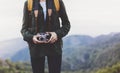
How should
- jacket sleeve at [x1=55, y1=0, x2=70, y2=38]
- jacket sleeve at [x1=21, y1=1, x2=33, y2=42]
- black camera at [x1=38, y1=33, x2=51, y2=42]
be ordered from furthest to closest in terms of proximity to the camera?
jacket sleeve at [x1=55, y1=0, x2=70, y2=38], jacket sleeve at [x1=21, y1=1, x2=33, y2=42], black camera at [x1=38, y1=33, x2=51, y2=42]

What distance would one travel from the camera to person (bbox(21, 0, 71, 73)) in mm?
7211

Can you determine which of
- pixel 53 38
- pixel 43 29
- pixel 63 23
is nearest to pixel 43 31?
pixel 43 29

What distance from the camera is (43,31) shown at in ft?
23.7

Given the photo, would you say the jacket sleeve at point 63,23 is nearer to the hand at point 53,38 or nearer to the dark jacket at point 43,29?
the dark jacket at point 43,29

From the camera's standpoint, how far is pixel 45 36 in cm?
711

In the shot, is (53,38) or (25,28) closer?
(53,38)

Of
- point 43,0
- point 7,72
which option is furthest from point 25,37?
point 7,72

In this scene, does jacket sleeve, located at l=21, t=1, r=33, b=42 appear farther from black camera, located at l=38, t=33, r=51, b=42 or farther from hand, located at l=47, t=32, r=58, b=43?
hand, located at l=47, t=32, r=58, b=43

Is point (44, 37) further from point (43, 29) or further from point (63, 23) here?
point (63, 23)

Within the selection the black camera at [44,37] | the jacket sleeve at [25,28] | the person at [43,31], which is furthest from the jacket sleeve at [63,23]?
the jacket sleeve at [25,28]

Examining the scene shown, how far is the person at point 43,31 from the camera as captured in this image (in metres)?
7.21

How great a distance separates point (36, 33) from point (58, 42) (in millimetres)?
339

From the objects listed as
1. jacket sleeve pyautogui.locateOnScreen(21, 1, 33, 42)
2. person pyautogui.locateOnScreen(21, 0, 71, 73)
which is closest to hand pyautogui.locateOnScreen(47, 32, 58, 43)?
person pyautogui.locateOnScreen(21, 0, 71, 73)

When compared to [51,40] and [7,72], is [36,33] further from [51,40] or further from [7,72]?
[7,72]
